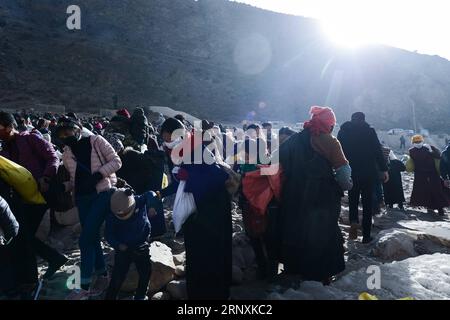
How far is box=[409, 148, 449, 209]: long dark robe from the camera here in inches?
263

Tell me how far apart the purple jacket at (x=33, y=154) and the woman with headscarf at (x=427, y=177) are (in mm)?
6049

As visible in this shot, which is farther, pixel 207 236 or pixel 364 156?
pixel 364 156

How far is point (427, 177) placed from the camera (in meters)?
6.76

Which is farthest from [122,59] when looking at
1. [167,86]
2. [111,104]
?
[111,104]

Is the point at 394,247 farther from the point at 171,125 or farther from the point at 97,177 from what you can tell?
the point at 97,177

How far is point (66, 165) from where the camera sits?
3170 millimetres

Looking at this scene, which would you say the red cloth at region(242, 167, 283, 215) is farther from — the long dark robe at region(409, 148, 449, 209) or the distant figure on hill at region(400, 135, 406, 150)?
the distant figure on hill at region(400, 135, 406, 150)

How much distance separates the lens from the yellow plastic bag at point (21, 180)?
9.48 feet

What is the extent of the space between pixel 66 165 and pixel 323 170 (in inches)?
87.1

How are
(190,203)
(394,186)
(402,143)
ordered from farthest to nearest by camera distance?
(402,143), (394,186), (190,203)

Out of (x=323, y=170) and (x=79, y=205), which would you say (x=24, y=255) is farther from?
(x=323, y=170)

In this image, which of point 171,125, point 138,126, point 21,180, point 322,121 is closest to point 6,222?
point 21,180

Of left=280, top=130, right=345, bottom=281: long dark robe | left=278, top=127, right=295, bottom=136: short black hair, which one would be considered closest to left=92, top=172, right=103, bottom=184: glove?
left=280, top=130, right=345, bottom=281: long dark robe

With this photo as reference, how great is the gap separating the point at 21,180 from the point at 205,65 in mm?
41254
